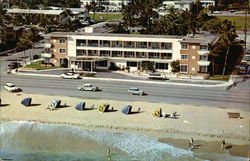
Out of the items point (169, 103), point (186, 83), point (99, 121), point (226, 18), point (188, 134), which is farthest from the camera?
point (226, 18)

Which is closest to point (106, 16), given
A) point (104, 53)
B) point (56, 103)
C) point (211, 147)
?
point (104, 53)

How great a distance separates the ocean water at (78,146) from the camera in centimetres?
3089

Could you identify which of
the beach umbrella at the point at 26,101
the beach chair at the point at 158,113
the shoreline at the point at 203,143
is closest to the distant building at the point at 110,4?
the beach umbrella at the point at 26,101

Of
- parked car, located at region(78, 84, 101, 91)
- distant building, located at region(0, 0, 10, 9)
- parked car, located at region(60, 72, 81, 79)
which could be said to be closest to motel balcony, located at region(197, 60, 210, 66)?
parked car, located at region(78, 84, 101, 91)

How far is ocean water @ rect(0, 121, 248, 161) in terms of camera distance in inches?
1216

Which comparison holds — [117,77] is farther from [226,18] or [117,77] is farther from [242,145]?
[242,145]

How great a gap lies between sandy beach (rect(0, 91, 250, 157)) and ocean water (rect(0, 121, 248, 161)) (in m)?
0.92

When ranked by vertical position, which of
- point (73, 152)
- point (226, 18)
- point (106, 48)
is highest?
point (226, 18)

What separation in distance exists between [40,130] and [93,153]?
630 cm

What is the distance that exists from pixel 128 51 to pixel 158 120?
49.8 ft

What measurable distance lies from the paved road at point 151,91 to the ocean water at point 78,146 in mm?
7726

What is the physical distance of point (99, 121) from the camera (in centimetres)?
3712

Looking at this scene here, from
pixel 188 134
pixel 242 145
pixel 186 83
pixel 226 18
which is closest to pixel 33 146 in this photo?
pixel 188 134

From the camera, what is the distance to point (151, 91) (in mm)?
44438
